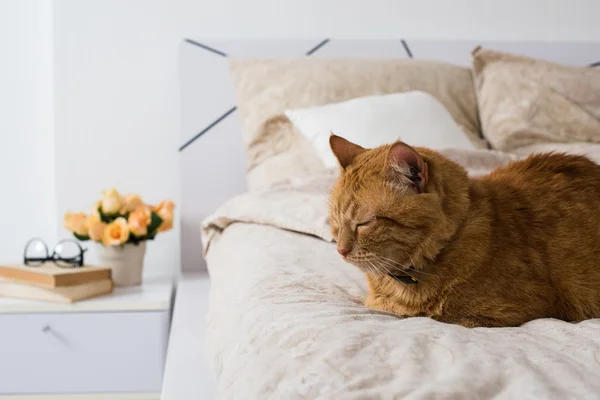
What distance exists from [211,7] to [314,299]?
68.7 inches

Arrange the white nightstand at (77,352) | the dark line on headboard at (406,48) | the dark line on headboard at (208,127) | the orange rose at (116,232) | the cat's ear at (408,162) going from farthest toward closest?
the dark line on headboard at (406,48), the dark line on headboard at (208,127), the orange rose at (116,232), the white nightstand at (77,352), the cat's ear at (408,162)

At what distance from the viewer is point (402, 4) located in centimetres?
267

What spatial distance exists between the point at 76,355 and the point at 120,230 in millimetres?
398

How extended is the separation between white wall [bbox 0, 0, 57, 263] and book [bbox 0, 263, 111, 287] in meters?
0.46

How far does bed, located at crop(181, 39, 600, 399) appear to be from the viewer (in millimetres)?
730

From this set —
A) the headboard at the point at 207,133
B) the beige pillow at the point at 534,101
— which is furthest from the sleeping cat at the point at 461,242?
the headboard at the point at 207,133

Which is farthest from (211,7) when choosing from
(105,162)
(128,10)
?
(105,162)

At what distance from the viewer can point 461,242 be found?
3.25 feet

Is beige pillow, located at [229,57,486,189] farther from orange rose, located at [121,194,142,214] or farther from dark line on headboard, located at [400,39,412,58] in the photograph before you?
orange rose, located at [121,194,142,214]

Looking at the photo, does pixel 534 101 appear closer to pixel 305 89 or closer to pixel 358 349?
pixel 305 89

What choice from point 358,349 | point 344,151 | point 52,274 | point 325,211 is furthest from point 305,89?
point 358,349

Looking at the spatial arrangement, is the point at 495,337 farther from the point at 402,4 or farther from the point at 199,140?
the point at 402,4

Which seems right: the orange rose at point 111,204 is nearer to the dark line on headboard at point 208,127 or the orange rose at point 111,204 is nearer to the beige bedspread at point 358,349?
the dark line on headboard at point 208,127

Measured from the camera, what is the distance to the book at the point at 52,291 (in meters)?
1.99
